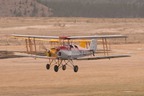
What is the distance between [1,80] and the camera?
46.3 metres

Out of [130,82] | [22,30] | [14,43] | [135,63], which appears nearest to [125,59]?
[135,63]

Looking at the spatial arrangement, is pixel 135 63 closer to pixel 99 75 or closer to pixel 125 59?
pixel 125 59

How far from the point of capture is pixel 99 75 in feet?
161

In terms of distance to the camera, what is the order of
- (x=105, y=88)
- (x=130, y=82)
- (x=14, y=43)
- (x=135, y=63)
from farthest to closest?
(x=14, y=43) → (x=135, y=63) → (x=130, y=82) → (x=105, y=88)

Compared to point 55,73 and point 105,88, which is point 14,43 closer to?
point 55,73

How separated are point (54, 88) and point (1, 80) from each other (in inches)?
225

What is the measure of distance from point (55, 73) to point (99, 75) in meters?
3.10

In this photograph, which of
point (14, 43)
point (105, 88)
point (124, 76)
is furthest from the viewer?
point (14, 43)

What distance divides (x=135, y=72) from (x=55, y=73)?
5.64 metres

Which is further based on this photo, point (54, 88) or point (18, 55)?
point (18, 55)

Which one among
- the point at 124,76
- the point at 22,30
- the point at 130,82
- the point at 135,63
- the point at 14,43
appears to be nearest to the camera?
the point at 130,82

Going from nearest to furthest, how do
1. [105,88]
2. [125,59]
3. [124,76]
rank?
[105,88], [124,76], [125,59]

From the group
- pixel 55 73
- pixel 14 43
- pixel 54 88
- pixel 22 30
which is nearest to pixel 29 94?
pixel 54 88

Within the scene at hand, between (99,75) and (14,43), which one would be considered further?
(14,43)
